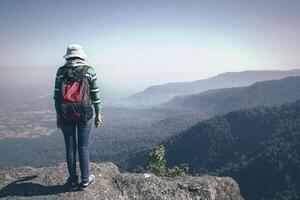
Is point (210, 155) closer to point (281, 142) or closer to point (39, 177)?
point (281, 142)

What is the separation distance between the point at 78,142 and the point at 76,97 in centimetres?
139

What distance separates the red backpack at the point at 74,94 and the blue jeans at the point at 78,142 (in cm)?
43

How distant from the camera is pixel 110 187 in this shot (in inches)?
419

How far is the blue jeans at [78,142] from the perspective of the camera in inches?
372

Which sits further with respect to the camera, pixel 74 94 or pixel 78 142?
pixel 78 142

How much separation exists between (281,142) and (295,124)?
128 feet

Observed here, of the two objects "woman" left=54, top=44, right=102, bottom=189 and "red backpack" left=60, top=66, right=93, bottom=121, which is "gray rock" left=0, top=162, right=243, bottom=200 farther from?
"red backpack" left=60, top=66, right=93, bottom=121

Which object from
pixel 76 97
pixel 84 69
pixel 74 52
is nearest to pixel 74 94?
pixel 76 97

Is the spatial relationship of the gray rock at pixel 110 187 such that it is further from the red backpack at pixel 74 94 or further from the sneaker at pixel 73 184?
the red backpack at pixel 74 94

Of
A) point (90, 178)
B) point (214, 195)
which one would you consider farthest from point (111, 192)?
point (214, 195)

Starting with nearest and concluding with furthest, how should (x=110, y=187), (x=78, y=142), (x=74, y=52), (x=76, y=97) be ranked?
(x=76, y=97), (x=74, y=52), (x=78, y=142), (x=110, y=187)

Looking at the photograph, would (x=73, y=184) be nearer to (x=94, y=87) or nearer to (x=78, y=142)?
(x=78, y=142)

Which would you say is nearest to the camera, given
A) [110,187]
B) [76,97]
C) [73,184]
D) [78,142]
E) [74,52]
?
[76,97]

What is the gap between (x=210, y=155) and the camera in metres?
190
